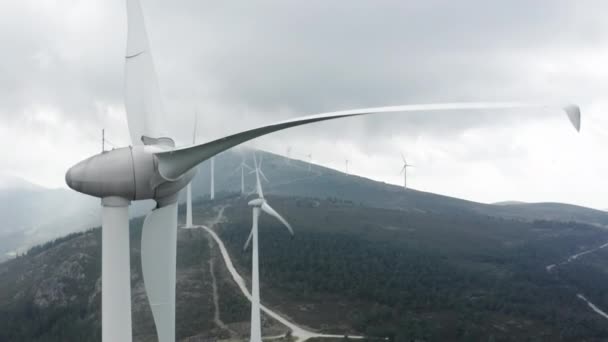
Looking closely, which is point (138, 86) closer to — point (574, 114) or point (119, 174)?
point (119, 174)

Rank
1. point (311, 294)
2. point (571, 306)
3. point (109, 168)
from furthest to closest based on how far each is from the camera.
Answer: point (571, 306) → point (311, 294) → point (109, 168)

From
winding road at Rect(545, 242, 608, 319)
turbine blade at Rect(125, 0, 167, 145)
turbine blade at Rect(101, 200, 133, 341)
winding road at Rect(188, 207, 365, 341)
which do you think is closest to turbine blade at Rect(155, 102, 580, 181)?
turbine blade at Rect(101, 200, 133, 341)

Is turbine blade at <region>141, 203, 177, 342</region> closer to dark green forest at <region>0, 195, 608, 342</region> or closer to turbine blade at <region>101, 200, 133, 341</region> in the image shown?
turbine blade at <region>101, 200, 133, 341</region>

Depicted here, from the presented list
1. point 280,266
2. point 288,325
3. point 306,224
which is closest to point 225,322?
point 288,325

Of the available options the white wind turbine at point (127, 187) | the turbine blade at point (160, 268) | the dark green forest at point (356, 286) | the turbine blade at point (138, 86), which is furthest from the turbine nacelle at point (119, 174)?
the dark green forest at point (356, 286)

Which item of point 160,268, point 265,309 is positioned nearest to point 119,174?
point 160,268

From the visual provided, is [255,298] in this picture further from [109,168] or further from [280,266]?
[280,266]

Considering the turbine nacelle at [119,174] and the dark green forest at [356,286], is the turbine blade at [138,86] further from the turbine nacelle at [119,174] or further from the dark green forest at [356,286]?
the dark green forest at [356,286]
